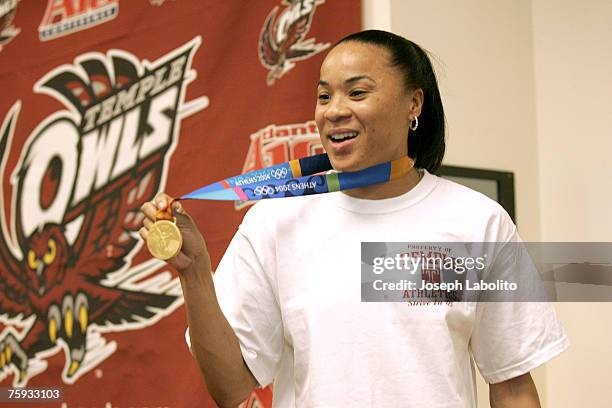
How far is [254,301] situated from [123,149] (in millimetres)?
1412

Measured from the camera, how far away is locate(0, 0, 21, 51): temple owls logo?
289cm

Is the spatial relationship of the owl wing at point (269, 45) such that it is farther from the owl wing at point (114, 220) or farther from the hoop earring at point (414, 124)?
the hoop earring at point (414, 124)

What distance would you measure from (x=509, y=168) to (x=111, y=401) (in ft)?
4.72

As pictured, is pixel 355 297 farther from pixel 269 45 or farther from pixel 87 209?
pixel 87 209

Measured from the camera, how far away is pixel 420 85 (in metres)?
1.42

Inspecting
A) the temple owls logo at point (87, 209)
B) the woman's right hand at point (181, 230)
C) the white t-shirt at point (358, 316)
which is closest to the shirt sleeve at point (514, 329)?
the white t-shirt at point (358, 316)

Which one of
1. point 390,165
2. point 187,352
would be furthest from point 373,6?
point 187,352

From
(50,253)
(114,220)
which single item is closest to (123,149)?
(114,220)

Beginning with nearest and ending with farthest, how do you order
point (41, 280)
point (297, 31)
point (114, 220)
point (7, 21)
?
point (297, 31), point (114, 220), point (41, 280), point (7, 21)

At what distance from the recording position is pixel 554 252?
7.49 feet

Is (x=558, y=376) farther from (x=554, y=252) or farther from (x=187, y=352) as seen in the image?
(x=187, y=352)

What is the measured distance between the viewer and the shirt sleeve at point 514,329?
1344 mm

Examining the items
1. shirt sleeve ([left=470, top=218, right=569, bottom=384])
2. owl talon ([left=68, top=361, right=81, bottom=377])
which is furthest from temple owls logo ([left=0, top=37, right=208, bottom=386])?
shirt sleeve ([left=470, top=218, right=569, bottom=384])

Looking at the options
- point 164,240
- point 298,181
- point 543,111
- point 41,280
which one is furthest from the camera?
point 41,280
